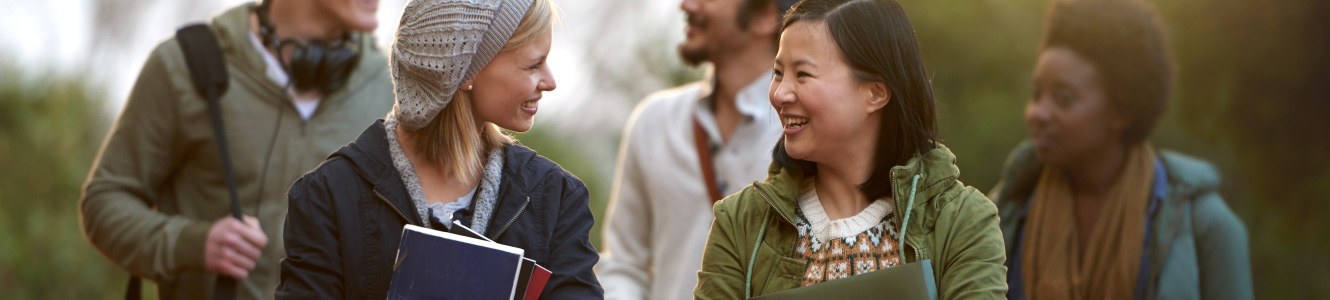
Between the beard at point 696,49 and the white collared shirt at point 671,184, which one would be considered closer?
the white collared shirt at point 671,184

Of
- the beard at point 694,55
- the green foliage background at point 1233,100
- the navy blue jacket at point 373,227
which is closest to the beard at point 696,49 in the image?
the beard at point 694,55

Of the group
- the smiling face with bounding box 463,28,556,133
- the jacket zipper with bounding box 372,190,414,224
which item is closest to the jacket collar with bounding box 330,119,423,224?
the jacket zipper with bounding box 372,190,414,224

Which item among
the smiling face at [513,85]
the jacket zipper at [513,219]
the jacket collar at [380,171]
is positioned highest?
the smiling face at [513,85]

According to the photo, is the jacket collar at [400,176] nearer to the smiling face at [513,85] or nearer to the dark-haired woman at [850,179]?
the smiling face at [513,85]

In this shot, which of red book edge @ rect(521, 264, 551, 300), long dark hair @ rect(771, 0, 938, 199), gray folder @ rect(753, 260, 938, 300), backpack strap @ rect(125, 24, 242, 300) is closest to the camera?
gray folder @ rect(753, 260, 938, 300)

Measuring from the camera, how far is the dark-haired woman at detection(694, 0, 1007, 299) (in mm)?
2320

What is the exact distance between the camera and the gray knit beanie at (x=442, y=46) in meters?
2.39

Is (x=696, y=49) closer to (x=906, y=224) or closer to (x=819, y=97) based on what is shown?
(x=819, y=97)

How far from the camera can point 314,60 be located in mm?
3639

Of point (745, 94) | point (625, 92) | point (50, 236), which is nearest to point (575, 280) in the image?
point (745, 94)

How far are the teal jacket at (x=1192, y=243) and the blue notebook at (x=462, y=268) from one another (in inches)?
86.6

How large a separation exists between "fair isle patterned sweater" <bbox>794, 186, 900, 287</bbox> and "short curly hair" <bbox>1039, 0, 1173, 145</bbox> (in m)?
1.70

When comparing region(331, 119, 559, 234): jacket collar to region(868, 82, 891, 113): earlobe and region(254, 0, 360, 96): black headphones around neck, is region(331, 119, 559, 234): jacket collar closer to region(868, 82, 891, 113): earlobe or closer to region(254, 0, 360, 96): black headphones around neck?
region(868, 82, 891, 113): earlobe

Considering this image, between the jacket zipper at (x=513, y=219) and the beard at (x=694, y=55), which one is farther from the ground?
the beard at (x=694, y=55)
